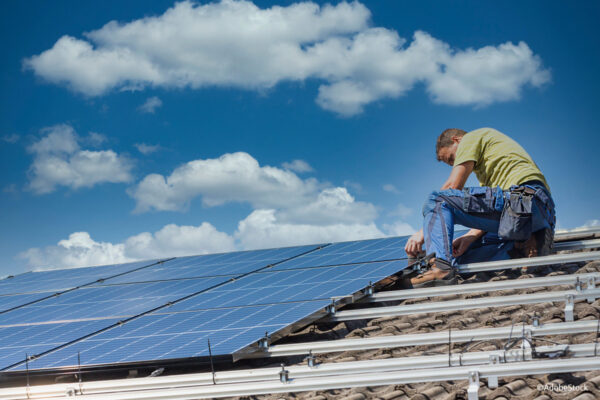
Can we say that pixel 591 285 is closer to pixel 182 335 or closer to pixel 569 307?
pixel 569 307

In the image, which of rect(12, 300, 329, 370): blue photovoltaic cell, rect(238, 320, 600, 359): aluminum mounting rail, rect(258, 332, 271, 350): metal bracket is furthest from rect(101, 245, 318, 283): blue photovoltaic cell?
rect(238, 320, 600, 359): aluminum mounting rail

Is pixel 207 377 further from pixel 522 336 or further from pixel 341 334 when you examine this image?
pixel 522 336

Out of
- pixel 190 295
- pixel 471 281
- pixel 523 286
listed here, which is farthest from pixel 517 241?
pixel 190 295

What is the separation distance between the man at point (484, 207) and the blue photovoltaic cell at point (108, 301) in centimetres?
339

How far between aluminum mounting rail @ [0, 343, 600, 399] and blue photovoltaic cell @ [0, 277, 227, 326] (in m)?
2.56

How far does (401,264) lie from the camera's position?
10016 mm

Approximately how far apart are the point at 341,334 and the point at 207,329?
142 centimetres

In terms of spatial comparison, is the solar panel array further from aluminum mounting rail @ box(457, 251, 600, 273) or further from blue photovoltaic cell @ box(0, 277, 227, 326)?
aluminum mounting rail @ box(457, 251, 600, 273)

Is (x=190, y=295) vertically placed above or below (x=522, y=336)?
above

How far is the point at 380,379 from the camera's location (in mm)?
5836

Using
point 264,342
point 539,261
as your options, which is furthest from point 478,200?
point 264,342

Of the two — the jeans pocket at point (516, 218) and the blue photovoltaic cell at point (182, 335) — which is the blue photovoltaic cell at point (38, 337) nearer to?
the blue photovoltaic cell at point (182, 335)

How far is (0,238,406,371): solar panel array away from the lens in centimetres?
803

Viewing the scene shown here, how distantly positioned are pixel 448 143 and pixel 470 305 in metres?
2.92
